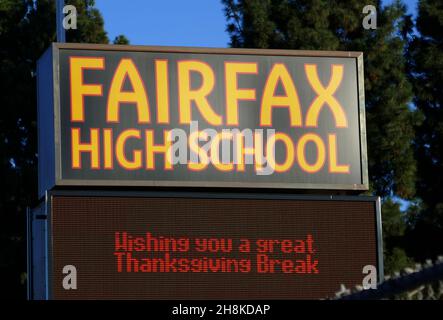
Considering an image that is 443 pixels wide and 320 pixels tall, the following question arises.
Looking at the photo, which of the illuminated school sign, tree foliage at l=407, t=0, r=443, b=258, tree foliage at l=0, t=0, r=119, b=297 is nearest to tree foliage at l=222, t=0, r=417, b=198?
tree foliage at l=407, t=0, r=443, b=258

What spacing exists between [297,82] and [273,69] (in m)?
0.34

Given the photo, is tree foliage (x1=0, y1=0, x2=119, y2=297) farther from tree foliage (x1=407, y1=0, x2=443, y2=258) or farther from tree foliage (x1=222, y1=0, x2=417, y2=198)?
tree foliage (x1=407, y1=0, x2=443, y2=258)

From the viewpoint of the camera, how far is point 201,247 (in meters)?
13.3

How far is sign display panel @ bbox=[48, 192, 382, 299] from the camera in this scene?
13055 millimetres

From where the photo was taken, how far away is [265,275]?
43.8ft

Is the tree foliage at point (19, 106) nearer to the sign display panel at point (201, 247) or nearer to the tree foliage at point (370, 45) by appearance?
the tree foliage at point (370, 45)

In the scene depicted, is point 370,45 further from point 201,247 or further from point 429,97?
point 201,247

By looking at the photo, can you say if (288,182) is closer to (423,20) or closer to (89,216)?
(89,216)

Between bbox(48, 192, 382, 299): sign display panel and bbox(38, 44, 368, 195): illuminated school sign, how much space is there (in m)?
0.79

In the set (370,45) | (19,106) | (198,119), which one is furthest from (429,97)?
(198,119)

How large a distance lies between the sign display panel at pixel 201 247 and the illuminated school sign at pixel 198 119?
0.79 m

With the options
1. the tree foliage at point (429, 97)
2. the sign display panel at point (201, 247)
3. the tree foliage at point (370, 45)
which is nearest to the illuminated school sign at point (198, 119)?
the sign display panel at point (201, 247)

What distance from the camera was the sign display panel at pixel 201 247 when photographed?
13.1m
